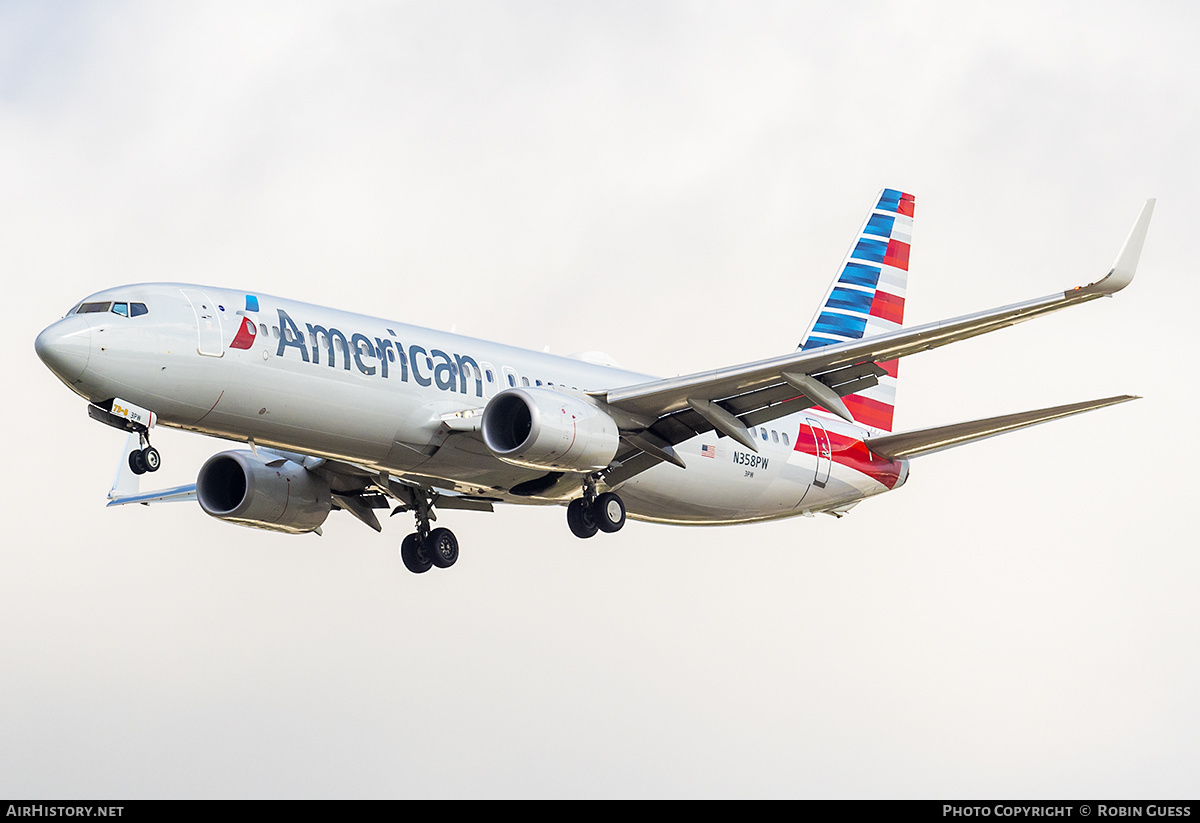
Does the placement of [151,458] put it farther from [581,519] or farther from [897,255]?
[897,255]

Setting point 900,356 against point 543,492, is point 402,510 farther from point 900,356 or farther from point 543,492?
point 900,356

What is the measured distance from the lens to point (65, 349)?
26609 millimetres

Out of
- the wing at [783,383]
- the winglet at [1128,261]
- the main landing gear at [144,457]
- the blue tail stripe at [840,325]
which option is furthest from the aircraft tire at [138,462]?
the blue tail stripe at [840,325]

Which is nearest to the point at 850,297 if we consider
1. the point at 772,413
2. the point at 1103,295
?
the point at 772,413

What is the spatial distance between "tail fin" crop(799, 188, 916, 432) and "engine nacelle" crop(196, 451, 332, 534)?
14034 mm

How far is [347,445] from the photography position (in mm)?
29672

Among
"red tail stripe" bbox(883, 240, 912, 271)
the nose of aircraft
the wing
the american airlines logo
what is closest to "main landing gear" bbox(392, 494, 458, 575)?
the wing

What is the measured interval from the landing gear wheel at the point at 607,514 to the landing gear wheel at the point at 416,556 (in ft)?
17.6

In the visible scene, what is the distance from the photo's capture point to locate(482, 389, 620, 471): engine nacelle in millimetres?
29609

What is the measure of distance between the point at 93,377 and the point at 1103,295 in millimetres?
16999

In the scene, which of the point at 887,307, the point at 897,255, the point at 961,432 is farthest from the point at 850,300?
the point at 961,432

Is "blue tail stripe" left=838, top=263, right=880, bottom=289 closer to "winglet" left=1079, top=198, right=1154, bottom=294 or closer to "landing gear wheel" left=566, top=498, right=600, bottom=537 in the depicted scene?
"landing gear wheel" left=566, top=498, right=600, bottom=537

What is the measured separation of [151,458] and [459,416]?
5987 millimetres

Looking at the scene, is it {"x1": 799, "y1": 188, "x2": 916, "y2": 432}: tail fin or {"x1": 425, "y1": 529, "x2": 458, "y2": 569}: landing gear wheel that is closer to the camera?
{"x1": 425, "y1": 529, "x2": 458, "y2": 569}: landing gear wheel
